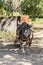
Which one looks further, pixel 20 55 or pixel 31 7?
pixel 31 7

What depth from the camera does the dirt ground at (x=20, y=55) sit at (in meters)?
7.18

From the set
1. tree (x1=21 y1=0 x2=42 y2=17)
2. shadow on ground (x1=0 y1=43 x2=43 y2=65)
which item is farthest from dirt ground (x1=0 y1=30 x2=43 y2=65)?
tree (x1=21 y1=0 x2=42 y2=17)

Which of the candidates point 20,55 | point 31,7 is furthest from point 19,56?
point 31,7

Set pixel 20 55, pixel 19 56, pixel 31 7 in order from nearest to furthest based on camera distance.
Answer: pixel 19 56 < pixel 20 55 < pixel 31 7

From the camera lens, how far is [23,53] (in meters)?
8.16

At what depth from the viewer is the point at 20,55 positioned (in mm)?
7988

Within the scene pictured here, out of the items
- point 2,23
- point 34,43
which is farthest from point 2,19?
point 34,43

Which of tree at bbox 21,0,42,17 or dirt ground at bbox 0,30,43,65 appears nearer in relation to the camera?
dirt ground at bbox 0,30,43,65

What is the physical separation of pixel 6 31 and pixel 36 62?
236 inches

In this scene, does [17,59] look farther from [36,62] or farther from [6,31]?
[6,31]

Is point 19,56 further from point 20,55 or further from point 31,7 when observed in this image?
point 31,7

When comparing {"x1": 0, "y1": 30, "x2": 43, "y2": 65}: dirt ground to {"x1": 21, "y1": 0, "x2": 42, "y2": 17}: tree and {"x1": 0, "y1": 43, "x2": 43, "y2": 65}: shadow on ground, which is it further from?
{"x1": 21, "y1": 0, "x2": 42, "y2": 17}: tree

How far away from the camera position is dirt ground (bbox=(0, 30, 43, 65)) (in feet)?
23.6

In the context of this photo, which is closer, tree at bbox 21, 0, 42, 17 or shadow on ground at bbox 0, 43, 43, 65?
shadow on ground at bbox 0, 43, 43, 65
